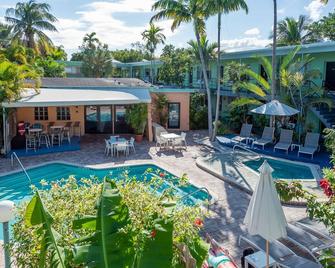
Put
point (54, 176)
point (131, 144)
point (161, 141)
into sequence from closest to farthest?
1. point (54, 176)
2. point (131, 144)
3. point (161, 141)

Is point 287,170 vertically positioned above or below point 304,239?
below

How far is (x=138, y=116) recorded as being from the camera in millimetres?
24609

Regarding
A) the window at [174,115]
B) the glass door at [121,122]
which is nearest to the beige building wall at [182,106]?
the window at [174,115]

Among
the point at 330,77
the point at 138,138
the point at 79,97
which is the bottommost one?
the point at 138,138

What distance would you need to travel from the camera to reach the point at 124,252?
4.32 meters

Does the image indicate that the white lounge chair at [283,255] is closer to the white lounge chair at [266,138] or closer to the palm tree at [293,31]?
the white lounge chair at [266,138]

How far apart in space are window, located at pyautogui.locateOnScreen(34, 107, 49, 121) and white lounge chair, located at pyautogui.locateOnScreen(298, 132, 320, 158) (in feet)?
62.0

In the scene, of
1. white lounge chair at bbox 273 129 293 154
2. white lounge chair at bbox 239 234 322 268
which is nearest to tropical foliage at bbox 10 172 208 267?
white lounge chair at bbox 239 234 322 268

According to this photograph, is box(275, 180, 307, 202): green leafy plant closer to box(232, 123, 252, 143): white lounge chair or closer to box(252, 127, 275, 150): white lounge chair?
box(252, 127, 275, 150): white lounge chair

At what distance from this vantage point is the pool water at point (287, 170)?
17969 millimetres

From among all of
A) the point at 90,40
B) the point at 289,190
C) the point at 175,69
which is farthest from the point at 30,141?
the point at 90,40

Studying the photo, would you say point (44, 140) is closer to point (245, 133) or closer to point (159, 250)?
point (245, 133)

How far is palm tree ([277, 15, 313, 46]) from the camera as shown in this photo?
45.9m

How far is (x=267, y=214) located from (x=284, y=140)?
648 inches
